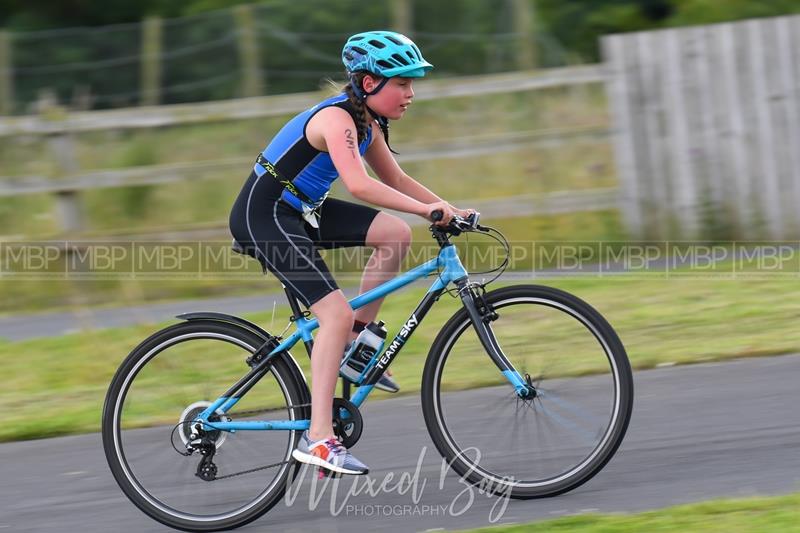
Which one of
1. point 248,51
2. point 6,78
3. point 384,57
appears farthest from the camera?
point 6,78

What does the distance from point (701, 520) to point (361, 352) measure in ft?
5.19

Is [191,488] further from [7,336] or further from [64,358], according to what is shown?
[7,336]

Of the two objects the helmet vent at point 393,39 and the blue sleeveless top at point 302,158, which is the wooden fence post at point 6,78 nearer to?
the blue sleeveless top at point 302,158

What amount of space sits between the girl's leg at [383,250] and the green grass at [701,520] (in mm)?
1075

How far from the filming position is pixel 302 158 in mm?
5059

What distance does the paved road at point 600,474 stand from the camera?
5.14 meters

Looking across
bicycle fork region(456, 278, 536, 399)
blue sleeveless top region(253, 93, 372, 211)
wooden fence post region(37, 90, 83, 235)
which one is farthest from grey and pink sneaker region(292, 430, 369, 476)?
wooden fence post region(37, 90, 83, 235)

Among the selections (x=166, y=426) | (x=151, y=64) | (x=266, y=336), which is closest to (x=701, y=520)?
(x=266, y=336)

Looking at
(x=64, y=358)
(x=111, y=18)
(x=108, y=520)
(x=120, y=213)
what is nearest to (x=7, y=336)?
(x=64, y=358)

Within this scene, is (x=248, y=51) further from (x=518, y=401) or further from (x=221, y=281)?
(x=518, y=401)

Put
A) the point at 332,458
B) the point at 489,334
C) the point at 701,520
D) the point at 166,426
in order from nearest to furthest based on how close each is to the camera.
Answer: the point at 701,520
the point at 332,458
the point at 489,334
the point at 166,426

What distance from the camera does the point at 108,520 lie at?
17.8ft

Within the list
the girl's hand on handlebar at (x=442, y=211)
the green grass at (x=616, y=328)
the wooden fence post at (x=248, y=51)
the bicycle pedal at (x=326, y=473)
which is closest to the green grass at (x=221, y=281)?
the green grass at (x=616, y=328)

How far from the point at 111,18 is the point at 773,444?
19176mm
